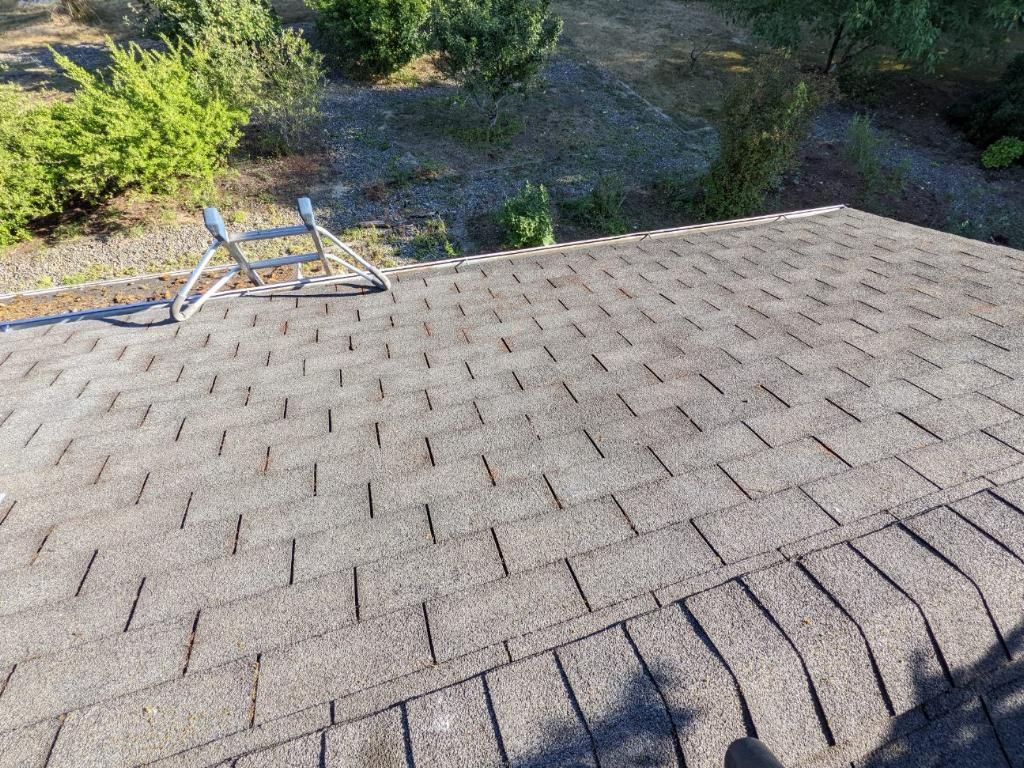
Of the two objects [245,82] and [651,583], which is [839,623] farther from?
[245,82]

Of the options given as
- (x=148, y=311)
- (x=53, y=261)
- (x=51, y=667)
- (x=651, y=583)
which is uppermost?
(x=651, y=583)

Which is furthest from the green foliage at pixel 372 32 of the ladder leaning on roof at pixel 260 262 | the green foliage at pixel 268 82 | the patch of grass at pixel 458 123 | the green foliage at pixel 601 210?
the ladder leaning on roof at pixel 260 262

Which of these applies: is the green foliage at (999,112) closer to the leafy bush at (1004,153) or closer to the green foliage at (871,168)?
the leafy bush at (1004,153)

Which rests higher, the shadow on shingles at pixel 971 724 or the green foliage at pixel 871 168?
the shadow on shingles at pixel 971 724

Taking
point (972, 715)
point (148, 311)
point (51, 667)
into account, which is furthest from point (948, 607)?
point (148, 311)

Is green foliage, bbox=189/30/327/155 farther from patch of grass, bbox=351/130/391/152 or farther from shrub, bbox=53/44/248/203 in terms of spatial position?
patch of grass, bbox=351/130/391/152

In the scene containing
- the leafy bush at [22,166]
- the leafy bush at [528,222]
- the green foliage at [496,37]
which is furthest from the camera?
the green foliage at [496,37]

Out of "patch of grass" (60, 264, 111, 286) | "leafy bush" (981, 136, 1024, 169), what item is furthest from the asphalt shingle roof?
"leafy bush" (981, 136, 1024, 169)
